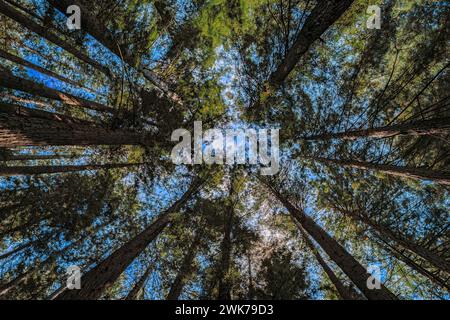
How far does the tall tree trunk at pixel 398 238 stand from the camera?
19.1ft

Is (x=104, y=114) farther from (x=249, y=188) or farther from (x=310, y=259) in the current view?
(x=310, y=259)

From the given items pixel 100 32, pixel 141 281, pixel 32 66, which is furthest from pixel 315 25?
pixel 141 281

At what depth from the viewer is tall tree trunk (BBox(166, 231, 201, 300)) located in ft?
24.6

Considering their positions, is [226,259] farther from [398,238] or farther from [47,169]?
[47,169]

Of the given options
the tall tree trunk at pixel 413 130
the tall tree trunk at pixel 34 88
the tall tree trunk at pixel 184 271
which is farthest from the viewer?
the tall tree trunk at pixel 184 271

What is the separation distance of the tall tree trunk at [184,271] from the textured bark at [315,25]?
689cm

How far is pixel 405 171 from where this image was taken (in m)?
6.25

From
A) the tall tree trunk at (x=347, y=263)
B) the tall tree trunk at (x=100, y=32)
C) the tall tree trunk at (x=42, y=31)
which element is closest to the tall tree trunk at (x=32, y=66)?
the tall tree trunk at (x=42, y=31)

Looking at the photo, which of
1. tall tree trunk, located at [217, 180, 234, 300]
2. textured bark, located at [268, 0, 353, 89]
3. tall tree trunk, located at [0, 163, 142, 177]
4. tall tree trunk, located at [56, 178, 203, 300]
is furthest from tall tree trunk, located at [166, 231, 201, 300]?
textured bark, located at [268, 0, 353, 89]

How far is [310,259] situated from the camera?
9492 mm

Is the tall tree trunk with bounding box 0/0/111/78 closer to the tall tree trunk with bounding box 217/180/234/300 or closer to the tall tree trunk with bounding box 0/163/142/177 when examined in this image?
the tall tree trunk with bounding box 0/163/142/177

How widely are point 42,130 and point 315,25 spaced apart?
20.5ft

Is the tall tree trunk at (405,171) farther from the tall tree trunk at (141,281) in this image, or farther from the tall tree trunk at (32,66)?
the tall tree trunk at (32,66)

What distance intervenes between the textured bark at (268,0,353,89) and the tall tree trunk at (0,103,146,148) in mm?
5434
